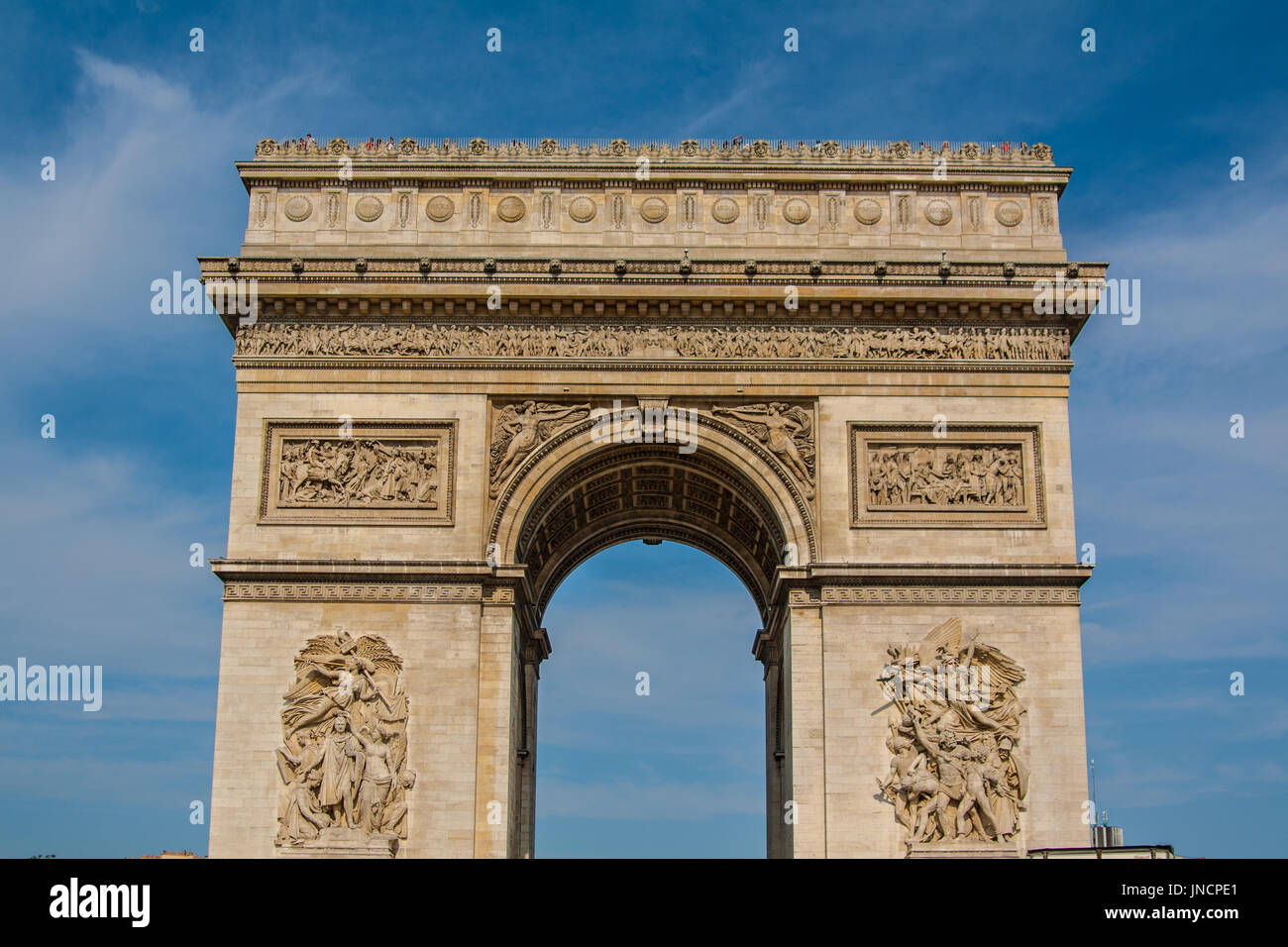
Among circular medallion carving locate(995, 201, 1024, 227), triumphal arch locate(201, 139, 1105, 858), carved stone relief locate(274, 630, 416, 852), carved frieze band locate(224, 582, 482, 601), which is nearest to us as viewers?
carved stone relief locate(274, 630, 416, 852)

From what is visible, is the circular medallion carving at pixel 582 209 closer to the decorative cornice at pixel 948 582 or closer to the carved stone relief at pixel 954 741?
the decorative cornice at pixel 948 582

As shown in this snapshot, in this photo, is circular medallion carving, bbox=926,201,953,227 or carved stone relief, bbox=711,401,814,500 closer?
carved stone relief, bbox=711,401,814,500

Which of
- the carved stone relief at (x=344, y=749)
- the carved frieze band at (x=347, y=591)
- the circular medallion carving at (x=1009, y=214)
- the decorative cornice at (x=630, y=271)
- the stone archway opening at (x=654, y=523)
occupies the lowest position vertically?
the carved stone relief at (x=344, y=749)

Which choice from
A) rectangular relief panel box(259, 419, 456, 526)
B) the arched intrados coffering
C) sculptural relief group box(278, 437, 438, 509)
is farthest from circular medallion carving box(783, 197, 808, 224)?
sculptural relief group box(278, 437, 438, 509)

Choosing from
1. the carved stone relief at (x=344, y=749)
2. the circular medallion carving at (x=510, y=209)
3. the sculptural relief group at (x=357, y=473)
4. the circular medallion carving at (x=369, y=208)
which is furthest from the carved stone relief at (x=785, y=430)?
the carved stone relief at (x=344, y=749)


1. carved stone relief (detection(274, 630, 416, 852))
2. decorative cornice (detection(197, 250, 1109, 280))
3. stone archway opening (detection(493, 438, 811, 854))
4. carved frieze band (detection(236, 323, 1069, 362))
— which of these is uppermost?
decorative cornice (detection(197, 250, 1109, 280))

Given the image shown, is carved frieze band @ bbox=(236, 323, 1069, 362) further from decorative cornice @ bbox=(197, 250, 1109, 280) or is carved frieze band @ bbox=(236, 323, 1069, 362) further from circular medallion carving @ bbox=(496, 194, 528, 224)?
circular medallion carving @ bbox=(496, 194, 528, 224)

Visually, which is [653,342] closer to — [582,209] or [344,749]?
[582,209]
